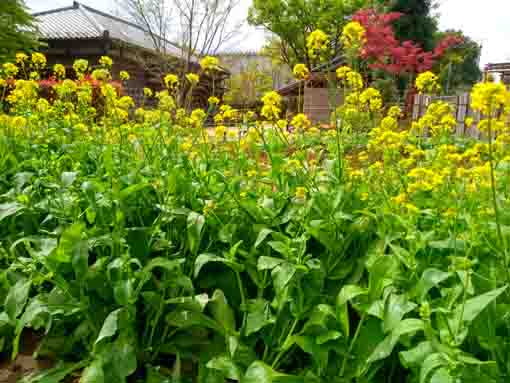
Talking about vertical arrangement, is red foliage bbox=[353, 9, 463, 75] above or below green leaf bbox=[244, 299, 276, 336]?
above

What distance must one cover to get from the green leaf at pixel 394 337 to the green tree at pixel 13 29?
41.8ft

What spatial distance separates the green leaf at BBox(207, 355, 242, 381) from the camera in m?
1.27

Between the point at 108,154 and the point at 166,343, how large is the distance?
99cm

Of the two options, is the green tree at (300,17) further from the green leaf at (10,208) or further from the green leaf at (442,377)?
the green leaf at (442,377)

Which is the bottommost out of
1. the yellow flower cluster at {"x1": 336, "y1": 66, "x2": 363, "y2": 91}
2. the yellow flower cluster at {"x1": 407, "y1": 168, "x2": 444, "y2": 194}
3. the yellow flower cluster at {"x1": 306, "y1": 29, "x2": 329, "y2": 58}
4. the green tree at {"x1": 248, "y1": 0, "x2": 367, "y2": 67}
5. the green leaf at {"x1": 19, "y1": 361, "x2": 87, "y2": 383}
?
the green leaf at {"x1": 19, "y1": 361, "x2": 87, "y2": 383}

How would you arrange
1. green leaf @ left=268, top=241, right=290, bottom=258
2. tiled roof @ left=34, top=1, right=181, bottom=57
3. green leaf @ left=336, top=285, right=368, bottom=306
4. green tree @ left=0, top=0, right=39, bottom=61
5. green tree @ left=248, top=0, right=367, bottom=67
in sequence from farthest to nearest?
green tree @ left=248, top=0, right=367, bottom=67 < tiled roof @ left=34, top=1, right=181, bottom=57 < green tree @ left=0, top=0, right=39, bottom=61 < green leaf @ left=268, top=241, right=290, bottom=258 < green leaf @ left=336, top=285, right=368, bottom=306

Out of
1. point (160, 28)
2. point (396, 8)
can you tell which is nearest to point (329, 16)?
point (396, 8)

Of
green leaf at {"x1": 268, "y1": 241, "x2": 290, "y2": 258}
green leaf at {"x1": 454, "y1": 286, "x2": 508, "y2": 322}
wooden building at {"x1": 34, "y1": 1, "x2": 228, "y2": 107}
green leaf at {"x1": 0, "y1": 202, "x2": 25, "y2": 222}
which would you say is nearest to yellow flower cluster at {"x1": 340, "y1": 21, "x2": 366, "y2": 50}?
green leaf at {"x1": 268, "y1": 241, "x2": 290, "y2": 258}

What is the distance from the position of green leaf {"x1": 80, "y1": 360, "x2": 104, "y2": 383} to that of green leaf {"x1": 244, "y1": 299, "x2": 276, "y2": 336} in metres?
0.46

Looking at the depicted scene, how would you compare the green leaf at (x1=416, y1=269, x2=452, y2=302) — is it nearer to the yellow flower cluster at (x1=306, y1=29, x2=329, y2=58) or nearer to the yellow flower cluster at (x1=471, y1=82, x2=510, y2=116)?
the yellow flower cluster at (x1=471, y1=82, x2=510, y2=116)

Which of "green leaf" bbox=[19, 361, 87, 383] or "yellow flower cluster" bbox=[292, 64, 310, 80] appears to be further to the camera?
"yellow flower cluster" bbox=[292, 64, 310, 80]

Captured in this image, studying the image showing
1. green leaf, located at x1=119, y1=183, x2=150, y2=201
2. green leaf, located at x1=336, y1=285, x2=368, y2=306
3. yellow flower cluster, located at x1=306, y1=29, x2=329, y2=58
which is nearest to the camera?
green leaf, located at x1=336, y1=285, x2=368, y2=306

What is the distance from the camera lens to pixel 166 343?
5.07ft

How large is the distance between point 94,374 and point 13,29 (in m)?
13.6
